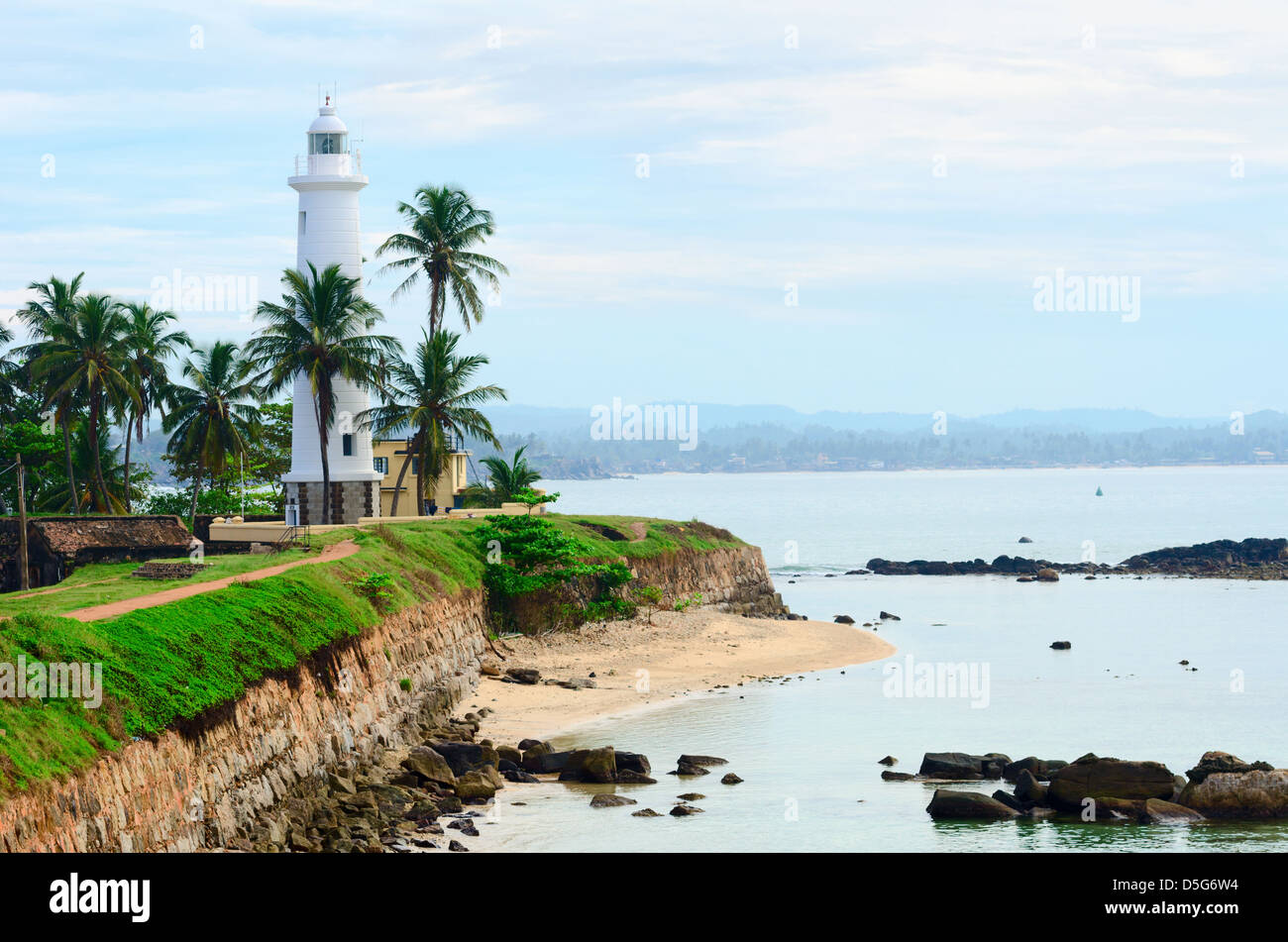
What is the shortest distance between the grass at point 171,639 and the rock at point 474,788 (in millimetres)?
4249

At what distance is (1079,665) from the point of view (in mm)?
49656

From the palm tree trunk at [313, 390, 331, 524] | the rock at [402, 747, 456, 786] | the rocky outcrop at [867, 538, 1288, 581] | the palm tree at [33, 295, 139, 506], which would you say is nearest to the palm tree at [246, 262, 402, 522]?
the palm tree trunk at [313, 390, 331, 524]

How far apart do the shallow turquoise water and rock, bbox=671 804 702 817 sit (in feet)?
0.92

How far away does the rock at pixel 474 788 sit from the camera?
27188 millimetres

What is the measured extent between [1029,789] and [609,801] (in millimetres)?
8954

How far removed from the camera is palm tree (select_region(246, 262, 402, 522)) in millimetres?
48312

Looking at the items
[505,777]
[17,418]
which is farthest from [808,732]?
[17,418]

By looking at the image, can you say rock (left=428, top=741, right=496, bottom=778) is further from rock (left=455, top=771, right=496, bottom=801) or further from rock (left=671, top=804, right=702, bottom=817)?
rock (left=671, top=804, right=702, bottom=817)

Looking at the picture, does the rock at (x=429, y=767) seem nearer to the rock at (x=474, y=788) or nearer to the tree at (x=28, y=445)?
the rock at (x=474, y=788)

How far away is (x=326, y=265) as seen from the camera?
49.6 metres

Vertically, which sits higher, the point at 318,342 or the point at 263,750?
the point at 318,342

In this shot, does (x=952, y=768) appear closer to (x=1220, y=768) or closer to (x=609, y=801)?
(x=1220, y=768)

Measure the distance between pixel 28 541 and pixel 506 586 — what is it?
15.3 meters

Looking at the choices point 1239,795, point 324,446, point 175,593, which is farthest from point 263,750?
point 324,446
